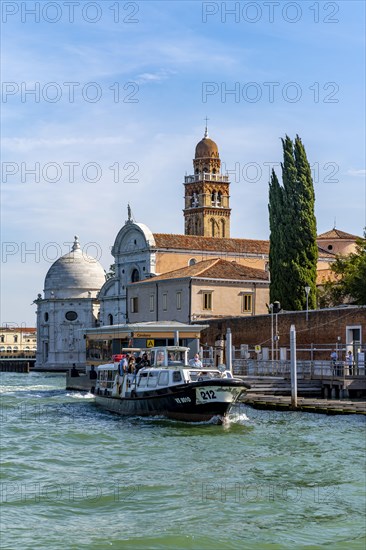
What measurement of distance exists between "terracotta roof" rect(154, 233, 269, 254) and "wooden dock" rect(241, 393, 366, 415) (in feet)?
118

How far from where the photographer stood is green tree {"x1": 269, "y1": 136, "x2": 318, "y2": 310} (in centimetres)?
4847

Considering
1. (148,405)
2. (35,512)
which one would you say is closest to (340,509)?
(35,512)

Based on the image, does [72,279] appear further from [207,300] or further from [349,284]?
[349,284]

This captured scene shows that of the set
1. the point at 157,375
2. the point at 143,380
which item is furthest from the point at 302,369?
the point at 157,375

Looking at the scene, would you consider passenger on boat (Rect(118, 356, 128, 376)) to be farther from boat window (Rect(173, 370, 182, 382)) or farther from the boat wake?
the boat wake

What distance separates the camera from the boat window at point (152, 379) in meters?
28.9

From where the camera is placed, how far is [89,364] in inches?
1987

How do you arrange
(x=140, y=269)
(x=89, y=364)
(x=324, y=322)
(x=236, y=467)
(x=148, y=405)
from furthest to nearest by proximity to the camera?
(x=140, y=269) → (x=89, y=364) → (x=324, y=322) → (x=148, y=405) → (x=236, y=467)

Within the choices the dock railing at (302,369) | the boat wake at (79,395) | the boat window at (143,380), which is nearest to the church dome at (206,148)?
the boat wake at (79,395)

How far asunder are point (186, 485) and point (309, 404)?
40.6ft

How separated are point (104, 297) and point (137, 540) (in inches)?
2635

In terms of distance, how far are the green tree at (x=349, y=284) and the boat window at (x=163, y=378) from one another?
15.5 m

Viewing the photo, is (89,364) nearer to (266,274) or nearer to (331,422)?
(266,274)

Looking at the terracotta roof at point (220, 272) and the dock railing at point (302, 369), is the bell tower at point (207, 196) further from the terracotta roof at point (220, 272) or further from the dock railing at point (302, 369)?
the dock railing at point (302, 369)
